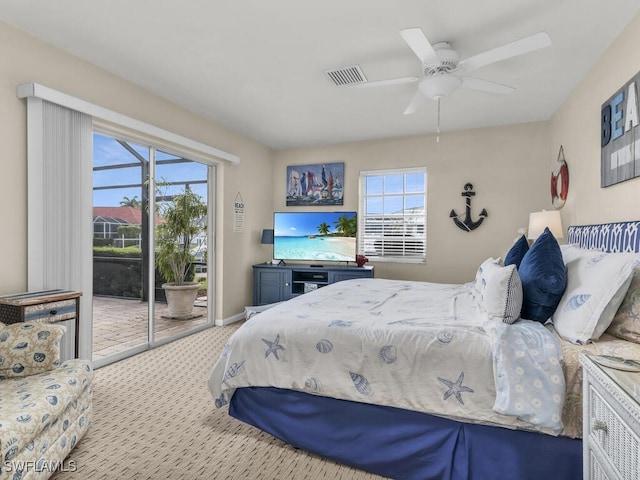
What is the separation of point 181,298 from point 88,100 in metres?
2.23

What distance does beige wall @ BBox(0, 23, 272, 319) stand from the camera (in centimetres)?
240

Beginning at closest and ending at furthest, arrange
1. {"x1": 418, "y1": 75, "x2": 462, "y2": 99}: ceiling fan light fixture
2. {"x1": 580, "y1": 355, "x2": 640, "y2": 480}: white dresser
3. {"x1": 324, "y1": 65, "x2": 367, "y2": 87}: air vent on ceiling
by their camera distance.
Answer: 1. {"x1": 580, "y1": 355, "x2": 640, "y2": 480}: white dresser
2. {"x1": 418, "y1": 75, "x2": 462, "y2": 99}: ceiling fan light fixture
3. {"x1": 324, "y1": 65, "x2": 367, "y2": 87}: air vent on ceiling

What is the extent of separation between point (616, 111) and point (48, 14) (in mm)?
3809

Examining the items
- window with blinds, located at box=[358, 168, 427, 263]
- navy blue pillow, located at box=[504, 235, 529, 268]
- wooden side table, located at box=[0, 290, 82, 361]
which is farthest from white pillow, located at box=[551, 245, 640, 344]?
window with blinds, located at box=[358, 168, 427, 263]

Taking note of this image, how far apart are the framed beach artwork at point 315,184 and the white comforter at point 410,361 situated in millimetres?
3221

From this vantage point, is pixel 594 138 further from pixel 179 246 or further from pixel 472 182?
pixel 179 246

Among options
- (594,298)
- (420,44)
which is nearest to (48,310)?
(420,44)

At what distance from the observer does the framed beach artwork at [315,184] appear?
210 inches

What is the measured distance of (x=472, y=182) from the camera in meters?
4.66

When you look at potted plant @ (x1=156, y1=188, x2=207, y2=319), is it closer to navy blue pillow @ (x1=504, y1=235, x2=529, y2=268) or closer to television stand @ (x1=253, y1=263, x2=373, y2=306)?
television stand @ (x1=253, y1=263, x2=373, y2=306)

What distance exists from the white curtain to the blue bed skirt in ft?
5.45

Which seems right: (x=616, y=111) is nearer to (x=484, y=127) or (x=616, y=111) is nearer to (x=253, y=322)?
(x=484, y=127)

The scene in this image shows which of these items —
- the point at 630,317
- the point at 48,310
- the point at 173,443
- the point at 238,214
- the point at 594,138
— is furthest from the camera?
the point at 238,214

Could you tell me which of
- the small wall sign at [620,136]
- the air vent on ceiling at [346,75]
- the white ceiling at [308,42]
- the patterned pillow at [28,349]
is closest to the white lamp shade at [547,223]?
the small wall sign at [620,136]
